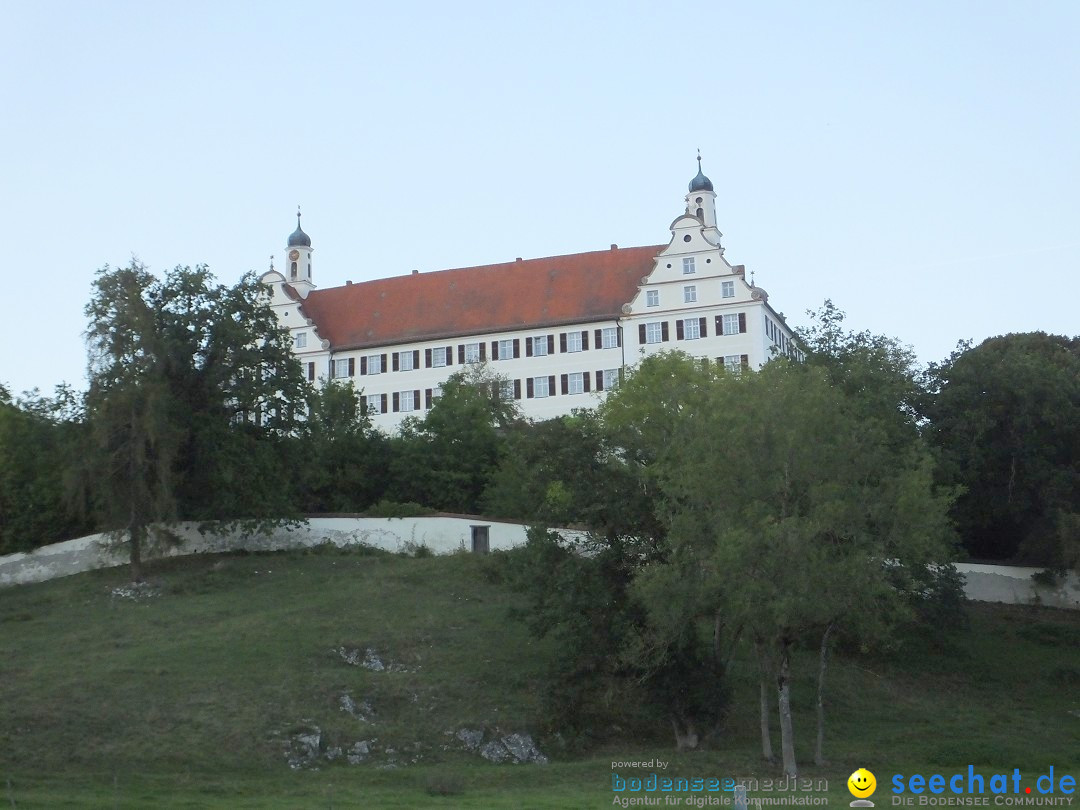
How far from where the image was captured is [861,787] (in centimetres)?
2600

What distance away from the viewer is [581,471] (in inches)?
1406

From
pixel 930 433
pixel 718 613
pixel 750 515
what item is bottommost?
pixel 718 613

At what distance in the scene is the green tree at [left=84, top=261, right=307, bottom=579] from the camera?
48594mm

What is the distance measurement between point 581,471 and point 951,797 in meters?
12.4

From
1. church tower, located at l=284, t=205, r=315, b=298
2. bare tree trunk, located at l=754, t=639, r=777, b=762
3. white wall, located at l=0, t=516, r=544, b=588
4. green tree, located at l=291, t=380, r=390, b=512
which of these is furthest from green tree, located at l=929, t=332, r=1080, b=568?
church tower, located at l=284, t=205, r=315, b=298

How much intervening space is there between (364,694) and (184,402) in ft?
64.3

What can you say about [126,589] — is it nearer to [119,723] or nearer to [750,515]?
[119,723]

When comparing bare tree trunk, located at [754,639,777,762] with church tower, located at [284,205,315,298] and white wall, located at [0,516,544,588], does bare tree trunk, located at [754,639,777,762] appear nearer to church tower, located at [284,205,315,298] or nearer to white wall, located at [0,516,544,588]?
white wall, located at [0,516,544,588]

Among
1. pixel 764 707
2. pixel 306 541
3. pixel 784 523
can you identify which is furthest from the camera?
pixel 306 541

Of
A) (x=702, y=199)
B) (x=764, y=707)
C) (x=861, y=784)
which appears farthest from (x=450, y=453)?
(x=861, y=784)

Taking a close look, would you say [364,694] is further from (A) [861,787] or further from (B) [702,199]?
(B) [702,199]

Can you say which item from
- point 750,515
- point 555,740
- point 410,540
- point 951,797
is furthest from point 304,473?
point 951,797

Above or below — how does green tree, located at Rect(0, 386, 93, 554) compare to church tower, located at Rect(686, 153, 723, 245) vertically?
below

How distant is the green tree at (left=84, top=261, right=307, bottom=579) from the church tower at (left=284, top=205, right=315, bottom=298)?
43669mm
